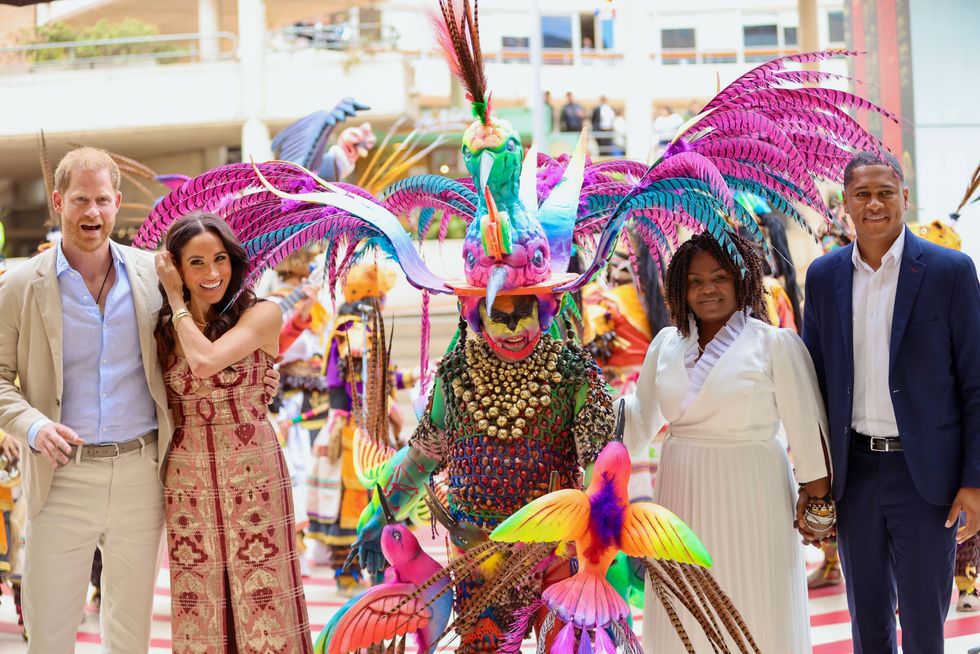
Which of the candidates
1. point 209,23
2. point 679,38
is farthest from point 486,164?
point 679,38

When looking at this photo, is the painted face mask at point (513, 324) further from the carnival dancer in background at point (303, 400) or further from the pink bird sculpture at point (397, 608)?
the carnival dancer in background at point (303, 400)

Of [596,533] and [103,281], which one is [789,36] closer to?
[103,281]

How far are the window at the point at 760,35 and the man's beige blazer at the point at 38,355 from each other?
20.2 meters

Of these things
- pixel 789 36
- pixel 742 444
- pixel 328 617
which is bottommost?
pixel 328 617

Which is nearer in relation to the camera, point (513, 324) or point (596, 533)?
point (596, 533)

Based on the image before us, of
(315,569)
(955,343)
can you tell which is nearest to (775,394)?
(955,343)

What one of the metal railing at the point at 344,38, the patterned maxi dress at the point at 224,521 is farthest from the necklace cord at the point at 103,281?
the metal railing at the point at 344,38

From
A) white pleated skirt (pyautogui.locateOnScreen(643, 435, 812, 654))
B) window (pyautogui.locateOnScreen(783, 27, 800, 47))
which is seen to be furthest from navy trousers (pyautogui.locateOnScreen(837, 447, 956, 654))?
window (pyautogui.locateOnScreen(783, 27, 800, 47))

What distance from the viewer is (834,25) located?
21.2 meters

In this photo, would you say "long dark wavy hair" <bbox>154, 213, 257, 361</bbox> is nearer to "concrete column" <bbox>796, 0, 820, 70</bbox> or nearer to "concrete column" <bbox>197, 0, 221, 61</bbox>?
"concrete column" <bbox>796, 0, 820, 70</bbox>

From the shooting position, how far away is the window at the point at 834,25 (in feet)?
68.8

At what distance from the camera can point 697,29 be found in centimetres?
2153

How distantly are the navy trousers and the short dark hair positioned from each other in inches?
28.4

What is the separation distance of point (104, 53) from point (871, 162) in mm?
15021
